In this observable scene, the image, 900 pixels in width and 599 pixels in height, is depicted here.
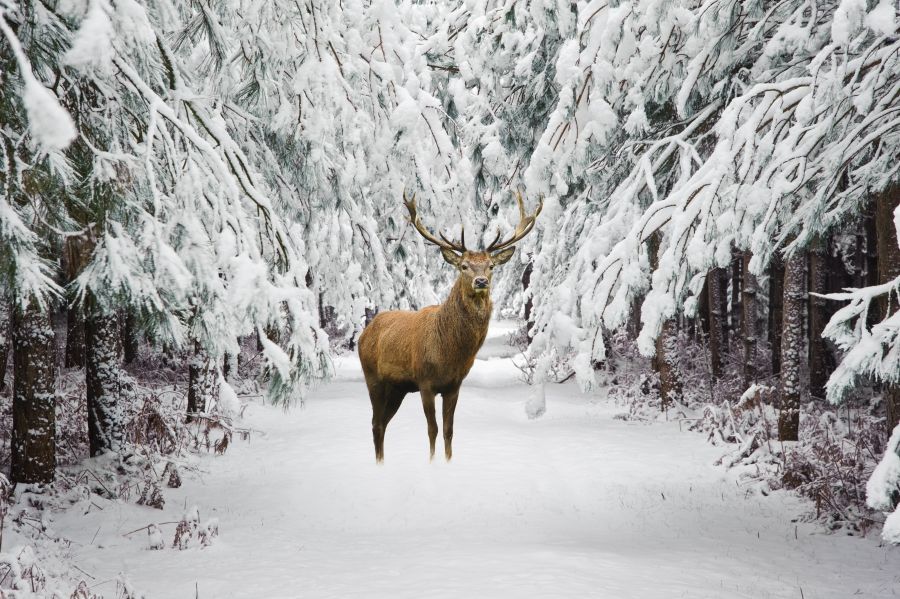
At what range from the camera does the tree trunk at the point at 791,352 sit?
9336mm

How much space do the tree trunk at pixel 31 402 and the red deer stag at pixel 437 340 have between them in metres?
3.05

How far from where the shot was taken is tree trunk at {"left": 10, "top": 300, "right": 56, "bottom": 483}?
6.51 meters

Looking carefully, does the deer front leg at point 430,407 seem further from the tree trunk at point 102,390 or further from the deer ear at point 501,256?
the tree trunk at point 102,390

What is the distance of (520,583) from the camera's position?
430 cm

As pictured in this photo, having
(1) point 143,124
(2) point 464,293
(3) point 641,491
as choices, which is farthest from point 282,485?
(1) point 143,124

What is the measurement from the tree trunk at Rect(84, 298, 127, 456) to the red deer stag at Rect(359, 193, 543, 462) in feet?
9.80

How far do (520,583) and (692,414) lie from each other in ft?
29.5

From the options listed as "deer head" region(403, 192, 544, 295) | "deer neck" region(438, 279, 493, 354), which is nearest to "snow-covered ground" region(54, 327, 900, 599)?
"deer neck" region(438, 279, 493, 354)

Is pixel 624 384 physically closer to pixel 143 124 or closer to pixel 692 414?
pixel 692 414

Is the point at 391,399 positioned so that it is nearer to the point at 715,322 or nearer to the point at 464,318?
the point at 464,318

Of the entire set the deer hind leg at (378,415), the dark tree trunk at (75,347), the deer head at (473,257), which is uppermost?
the deer head at (473,257)

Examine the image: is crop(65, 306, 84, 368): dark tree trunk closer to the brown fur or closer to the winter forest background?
the winter forest background

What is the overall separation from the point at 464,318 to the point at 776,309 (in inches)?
478

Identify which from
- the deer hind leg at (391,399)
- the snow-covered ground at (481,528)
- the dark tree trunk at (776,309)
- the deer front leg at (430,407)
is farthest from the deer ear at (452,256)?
the dark tree trunk at (776,309)
